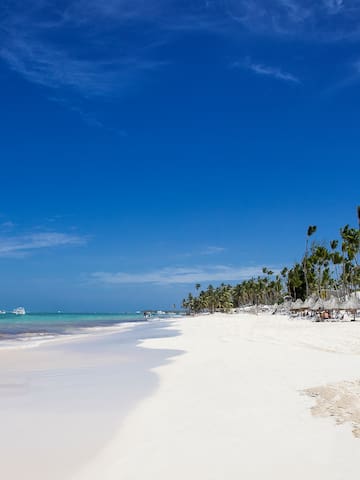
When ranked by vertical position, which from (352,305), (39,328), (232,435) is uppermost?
(352,305)

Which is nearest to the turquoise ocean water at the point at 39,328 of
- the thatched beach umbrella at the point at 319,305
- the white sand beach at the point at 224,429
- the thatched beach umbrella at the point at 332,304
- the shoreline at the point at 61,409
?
the shoreline at the point at 61,409

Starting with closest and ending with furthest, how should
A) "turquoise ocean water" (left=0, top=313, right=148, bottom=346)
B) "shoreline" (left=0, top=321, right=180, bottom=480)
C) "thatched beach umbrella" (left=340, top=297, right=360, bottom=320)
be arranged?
"shoreline" (left=0, top=321, right=180, bottom=480)
"turquoise ocean water" (left=0, top=313, right=148, bottom=346)
"thatched beach umbrella" (left=340, top=297, right=360, bottom=320)

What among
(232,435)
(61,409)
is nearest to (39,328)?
(61,409)

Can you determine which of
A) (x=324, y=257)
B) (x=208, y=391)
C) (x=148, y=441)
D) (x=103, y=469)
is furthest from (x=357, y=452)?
(x=324, y=257)

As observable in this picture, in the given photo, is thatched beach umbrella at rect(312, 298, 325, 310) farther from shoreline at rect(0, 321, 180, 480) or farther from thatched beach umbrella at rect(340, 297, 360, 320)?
shoreline at rect(0, 321, 180, 480)

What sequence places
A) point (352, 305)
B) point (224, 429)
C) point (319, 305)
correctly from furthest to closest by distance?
point (319, 305) < point (352, 305) < point (224, 429)

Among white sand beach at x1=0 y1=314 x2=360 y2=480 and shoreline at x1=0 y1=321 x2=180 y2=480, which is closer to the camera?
white sand beach at x1=0 y1=314 x2=360 y2=480

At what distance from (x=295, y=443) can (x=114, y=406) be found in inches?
161

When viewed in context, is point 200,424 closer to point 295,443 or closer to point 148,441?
point 148,441

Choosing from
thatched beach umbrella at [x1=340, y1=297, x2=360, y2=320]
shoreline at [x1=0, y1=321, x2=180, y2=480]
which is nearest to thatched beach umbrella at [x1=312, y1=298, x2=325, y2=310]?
thatched beach umbrella at [x1=340, y1=297, x2=360, y2=320]

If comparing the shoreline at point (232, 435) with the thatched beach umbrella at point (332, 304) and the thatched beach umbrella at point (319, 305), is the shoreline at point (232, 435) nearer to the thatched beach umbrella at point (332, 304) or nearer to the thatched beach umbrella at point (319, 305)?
A: the thatched beach umbrella at point (332, 304)

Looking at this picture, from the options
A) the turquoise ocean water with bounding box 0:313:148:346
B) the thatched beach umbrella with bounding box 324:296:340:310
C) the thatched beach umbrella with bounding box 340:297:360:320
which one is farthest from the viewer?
the thatched beach umbrella with bounding box 324:296:340:310

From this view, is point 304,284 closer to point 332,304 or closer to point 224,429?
point 332,304

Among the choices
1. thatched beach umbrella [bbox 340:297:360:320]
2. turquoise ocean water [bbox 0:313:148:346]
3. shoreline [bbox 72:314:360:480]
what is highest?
thatched beach umbrella [bbox 340:297:360:320]
